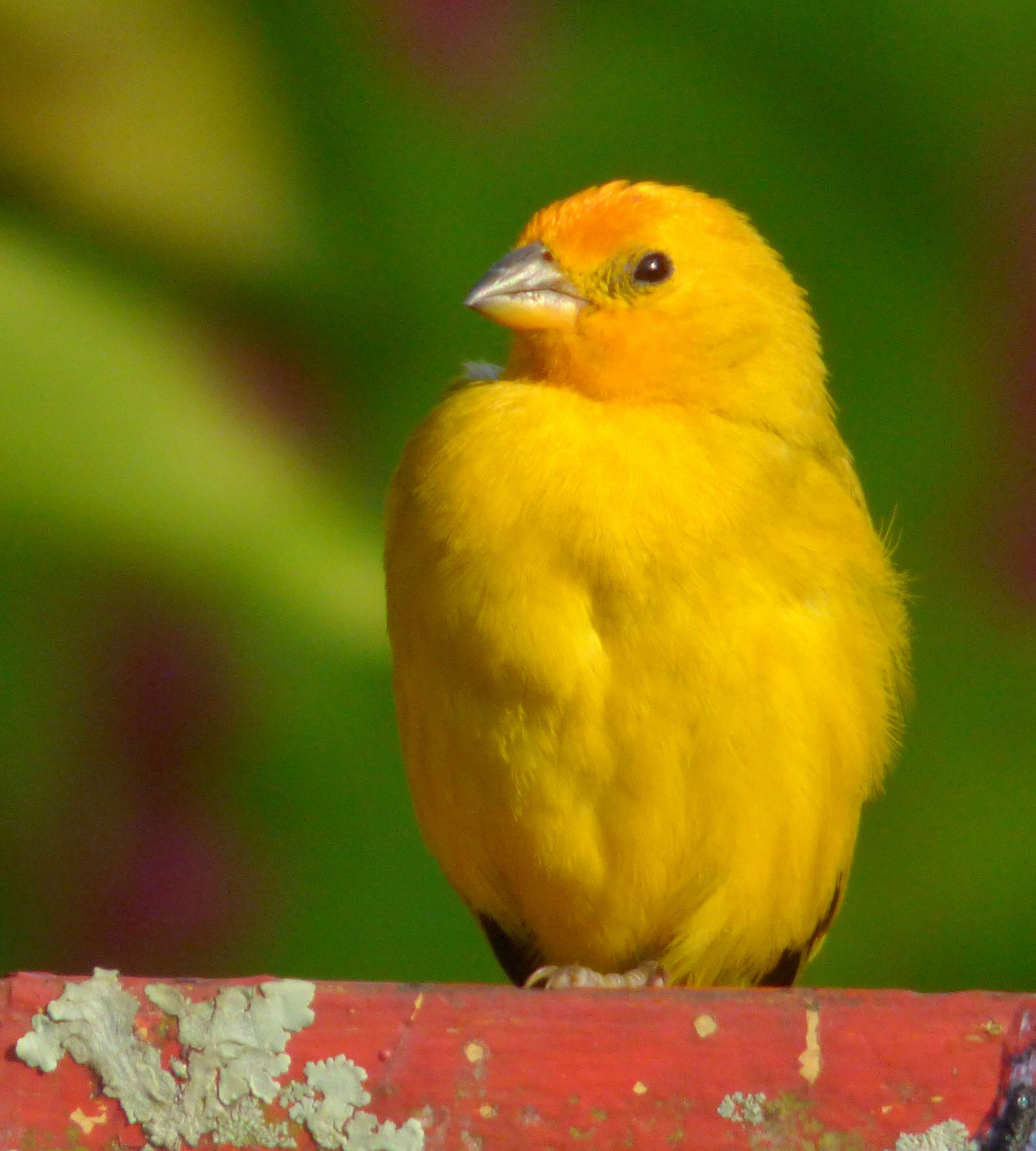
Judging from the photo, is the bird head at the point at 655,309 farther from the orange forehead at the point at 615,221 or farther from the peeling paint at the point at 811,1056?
the peeling paint at the point at 811,1056

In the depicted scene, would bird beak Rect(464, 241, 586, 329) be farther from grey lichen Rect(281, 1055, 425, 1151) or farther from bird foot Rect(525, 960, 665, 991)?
grey lichen Rect(281, 1055, 425, 1151)

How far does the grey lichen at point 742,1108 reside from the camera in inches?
73.8

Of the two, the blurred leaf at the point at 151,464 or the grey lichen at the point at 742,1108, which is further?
the blurred leaf at the point at 151,464

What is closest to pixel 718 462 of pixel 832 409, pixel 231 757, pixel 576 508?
pixel 576 508

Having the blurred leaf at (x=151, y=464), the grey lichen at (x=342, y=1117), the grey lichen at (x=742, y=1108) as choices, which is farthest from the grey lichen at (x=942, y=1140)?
the blurred leaf at (x=151, y=464)

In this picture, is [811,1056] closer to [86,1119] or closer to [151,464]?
[86,1119]

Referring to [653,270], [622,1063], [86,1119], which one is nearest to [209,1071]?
[86,1119]

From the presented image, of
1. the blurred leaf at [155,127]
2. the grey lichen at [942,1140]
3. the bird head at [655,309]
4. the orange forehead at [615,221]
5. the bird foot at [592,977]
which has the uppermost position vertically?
the blurred leaf at [155,127]

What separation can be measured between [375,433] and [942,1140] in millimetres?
2336

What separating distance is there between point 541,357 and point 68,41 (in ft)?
5.12

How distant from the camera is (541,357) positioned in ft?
9.77

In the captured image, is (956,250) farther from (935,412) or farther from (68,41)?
(68,41)

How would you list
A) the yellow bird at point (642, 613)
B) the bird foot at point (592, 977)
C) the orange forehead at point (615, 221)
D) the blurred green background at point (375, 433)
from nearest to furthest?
the yellow bird at point (642, 613) → the bird foot at point (592, 977) → the orange forehead at point (615, 221) → the blurred green background at point (375, 433)

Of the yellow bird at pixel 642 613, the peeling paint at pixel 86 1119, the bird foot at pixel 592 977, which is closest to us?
the peeling paint at pixel 86 1119
